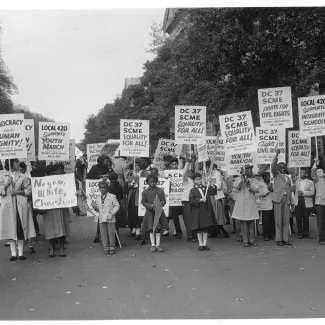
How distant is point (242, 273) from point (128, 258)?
2362mm

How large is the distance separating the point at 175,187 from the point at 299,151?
3323 mm

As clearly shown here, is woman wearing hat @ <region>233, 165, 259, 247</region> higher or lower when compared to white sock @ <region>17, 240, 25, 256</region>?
higher

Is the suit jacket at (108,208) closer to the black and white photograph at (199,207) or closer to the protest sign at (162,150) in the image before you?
the black and white photograph at (199,207)

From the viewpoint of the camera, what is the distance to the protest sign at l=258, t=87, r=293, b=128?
39.6ft

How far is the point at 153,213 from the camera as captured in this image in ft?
34.9

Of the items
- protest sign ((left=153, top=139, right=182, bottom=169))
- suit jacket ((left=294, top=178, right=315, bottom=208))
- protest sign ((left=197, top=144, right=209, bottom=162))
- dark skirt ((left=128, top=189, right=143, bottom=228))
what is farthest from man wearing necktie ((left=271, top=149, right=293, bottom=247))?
protest sign ((left=153, top=139, right=182, bottom=169))

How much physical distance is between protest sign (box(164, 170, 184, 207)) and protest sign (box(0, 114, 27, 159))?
137 inches

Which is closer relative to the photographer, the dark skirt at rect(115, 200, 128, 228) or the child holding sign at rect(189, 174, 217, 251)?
the child holding sign at rect(189, 174, 217, 251)

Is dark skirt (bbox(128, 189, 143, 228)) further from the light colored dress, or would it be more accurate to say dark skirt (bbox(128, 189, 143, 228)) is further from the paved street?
the light colored dress

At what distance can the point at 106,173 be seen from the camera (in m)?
12.2

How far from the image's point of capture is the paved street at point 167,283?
20.4 ft

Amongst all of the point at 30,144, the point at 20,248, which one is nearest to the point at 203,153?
the point at 30,144

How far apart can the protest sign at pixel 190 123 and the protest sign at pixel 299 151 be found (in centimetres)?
227

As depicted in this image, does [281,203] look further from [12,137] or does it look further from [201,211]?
[12,137]
